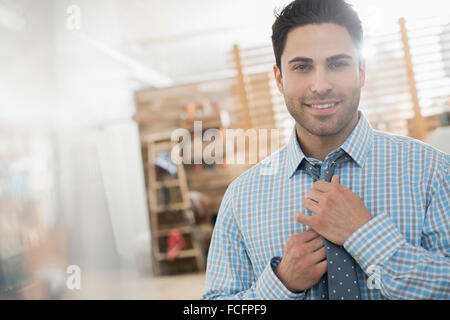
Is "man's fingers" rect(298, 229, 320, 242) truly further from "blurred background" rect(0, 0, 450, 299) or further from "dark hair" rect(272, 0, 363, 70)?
"blurred background" rect(0, 0, 450, 299)

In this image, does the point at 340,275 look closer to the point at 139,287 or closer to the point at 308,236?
the point at 308,236

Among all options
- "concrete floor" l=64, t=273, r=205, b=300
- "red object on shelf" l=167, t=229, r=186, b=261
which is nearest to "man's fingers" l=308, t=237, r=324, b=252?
"concrete floor" l=64, t=273, r=205, b=300

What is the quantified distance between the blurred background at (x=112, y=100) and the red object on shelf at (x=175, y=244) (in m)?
0.19

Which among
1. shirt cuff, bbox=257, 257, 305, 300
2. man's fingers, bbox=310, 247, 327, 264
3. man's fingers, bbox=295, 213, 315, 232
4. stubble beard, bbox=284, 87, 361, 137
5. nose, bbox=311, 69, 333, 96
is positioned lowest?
shirt cuff, bbox=257, 257, 305, 300

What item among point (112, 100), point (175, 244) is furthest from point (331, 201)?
point (175, 244)

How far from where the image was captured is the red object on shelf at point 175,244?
432 centimetres

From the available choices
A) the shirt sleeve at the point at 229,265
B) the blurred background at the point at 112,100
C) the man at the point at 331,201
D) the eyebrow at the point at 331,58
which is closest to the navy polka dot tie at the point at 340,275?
the man at the point at 331,201

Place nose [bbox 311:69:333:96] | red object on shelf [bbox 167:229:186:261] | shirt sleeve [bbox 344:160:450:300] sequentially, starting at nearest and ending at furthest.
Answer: shirt sleeve [bbox 344:160:450:300], nose [bbox 311:69:333:96], red object on shelf [bbox 167:229:186:261]

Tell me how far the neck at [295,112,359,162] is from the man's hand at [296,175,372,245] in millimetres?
131

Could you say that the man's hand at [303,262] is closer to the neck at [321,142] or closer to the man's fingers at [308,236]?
the man's fingers at [308,236]

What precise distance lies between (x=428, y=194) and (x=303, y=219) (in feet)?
0.73

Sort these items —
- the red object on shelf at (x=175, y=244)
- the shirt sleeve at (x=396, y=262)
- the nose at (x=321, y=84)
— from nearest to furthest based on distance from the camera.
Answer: the shirt sleeve at (x=396, y=262) → the nose at (x=321, y=84) → the red object on shelf at (x=175, y=244)

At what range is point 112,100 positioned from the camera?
388 centimetres

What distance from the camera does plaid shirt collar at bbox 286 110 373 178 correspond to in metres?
0.84
